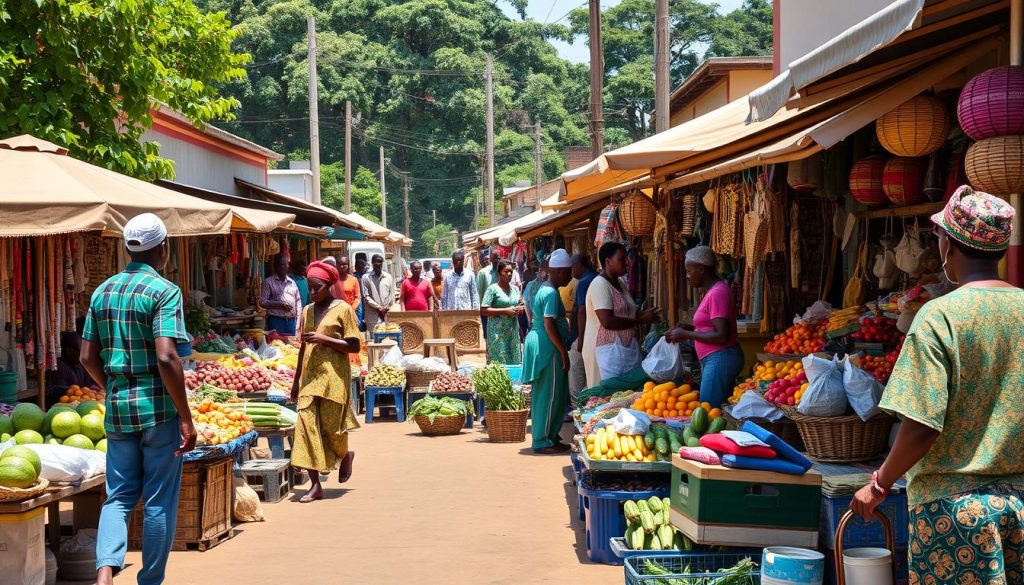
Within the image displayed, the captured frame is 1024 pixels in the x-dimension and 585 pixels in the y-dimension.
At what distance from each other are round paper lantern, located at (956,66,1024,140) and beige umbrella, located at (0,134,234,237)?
5513 millimetres

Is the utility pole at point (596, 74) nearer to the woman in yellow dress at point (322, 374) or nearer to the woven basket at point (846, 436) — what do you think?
the woman in yellow dress at point (322, 374)

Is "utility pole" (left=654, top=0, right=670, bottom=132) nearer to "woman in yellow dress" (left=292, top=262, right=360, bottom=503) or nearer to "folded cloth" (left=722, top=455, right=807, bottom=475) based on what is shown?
"woman in yellow dress" (left=292, top=262, right=360, bottom=503)

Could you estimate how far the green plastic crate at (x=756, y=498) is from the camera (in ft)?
18.5

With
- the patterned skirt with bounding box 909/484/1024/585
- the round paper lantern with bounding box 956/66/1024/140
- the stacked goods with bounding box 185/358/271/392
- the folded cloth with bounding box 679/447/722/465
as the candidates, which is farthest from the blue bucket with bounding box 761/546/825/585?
the stacked goods with bounding box 185/358/271/392

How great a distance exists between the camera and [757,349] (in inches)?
420

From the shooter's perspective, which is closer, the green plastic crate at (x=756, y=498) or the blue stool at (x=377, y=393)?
the green plastic crate at (x=756, y=498)

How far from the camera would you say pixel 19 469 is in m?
6.23

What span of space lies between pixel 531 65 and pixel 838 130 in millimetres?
58785

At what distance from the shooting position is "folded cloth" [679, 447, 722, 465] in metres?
5.74

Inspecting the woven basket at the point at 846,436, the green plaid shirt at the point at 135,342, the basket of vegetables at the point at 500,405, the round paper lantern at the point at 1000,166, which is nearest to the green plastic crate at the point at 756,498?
the woven basket at the point at 846,436

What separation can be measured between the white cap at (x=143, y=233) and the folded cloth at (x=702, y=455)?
3.09m

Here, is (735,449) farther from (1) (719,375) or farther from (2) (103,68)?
(2) (103,68)

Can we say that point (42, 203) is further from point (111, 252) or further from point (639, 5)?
point (639, 5)

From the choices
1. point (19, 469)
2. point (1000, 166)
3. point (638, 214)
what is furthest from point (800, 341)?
point (19, 469)
